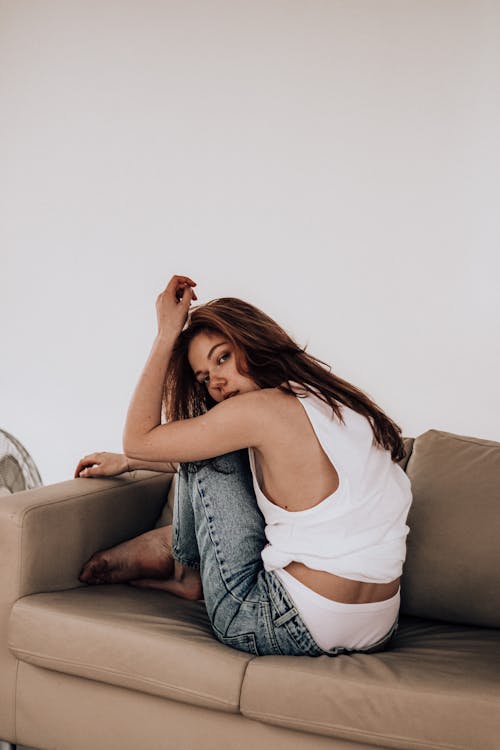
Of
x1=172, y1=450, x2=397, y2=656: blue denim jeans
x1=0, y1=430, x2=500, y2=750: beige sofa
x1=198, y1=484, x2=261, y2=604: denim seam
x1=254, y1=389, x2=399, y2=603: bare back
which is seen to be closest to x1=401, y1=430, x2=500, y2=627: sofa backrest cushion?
x1=0, y1=430, x2=500, y2=750: beige sofa

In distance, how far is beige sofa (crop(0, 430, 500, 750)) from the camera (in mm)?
1440

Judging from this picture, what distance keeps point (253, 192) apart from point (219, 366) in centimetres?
128

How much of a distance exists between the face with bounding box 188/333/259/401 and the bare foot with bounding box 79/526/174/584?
51 centimetres

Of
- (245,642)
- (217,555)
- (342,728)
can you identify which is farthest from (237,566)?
(342,728)

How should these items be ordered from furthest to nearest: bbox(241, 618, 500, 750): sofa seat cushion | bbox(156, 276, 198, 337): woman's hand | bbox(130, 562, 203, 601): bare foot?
bbox(130, 562, 203, 601): bare foot < bbox(156, 276, 198, 337): woman's hand < bbox(241, 618, 500, 750): sofa seat cushion

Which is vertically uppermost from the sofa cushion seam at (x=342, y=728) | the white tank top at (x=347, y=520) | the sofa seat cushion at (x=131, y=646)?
the white tank top at (x=347, y=520)

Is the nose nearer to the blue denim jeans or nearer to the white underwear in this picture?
the blue denim jeans

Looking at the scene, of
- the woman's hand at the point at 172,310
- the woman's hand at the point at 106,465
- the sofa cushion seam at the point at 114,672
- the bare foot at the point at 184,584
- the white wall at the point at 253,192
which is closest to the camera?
the sofa cushion seam at the point at 114,672

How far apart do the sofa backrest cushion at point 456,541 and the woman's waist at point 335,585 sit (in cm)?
30

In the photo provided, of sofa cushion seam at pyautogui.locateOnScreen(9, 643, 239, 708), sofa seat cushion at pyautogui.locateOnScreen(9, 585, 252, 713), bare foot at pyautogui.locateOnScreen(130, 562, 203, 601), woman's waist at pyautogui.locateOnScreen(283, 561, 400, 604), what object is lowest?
sofa cushion seam at pyautogui.locateOnScreen(9, 643, 239, 708)

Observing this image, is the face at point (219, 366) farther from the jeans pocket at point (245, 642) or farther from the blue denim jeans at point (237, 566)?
the jeans pocket at point (245, 642)

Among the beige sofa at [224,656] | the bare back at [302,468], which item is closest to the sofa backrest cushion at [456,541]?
the beige sofa at [224,656]

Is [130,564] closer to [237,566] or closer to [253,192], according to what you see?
[237,566]

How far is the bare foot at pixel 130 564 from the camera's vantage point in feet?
6.59
